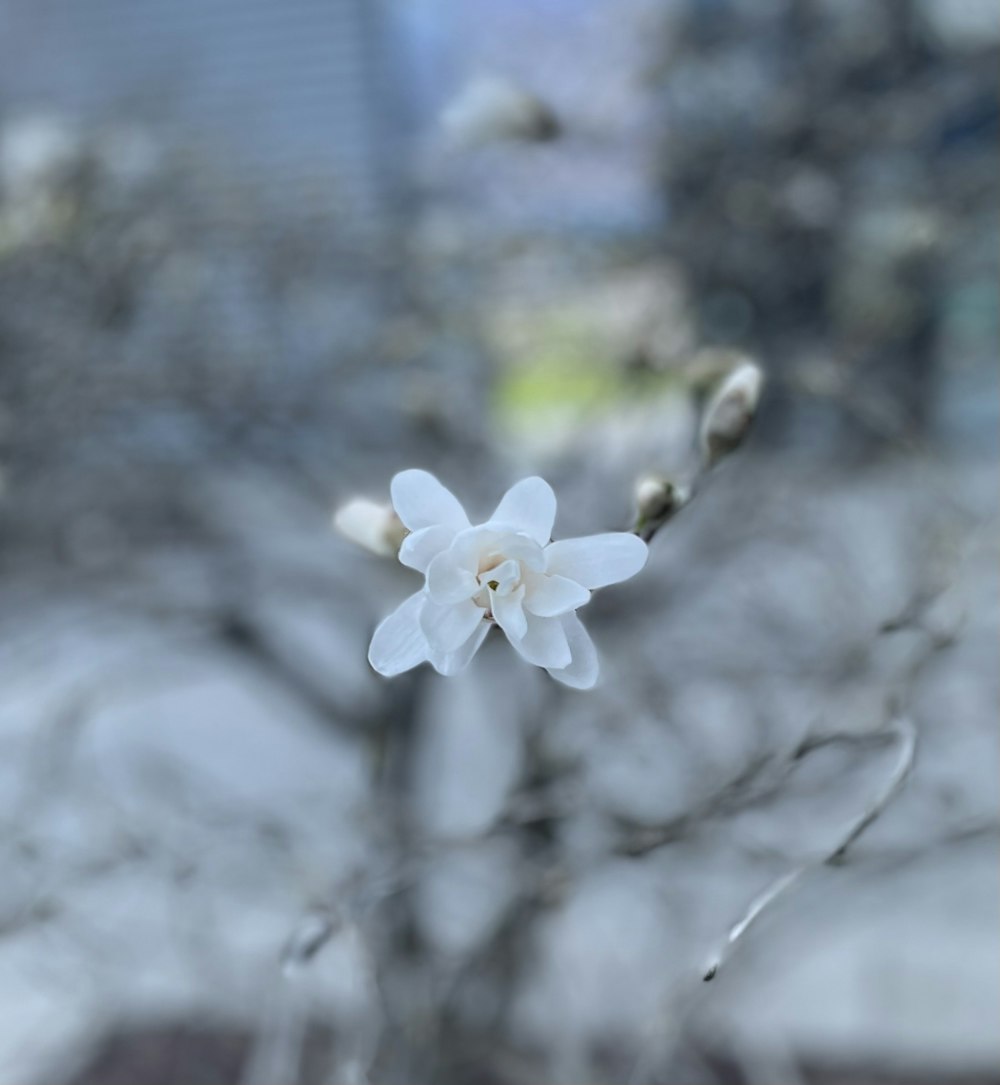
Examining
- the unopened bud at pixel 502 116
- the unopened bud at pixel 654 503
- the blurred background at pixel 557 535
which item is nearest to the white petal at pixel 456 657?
the unopened bud at pixel 654 503

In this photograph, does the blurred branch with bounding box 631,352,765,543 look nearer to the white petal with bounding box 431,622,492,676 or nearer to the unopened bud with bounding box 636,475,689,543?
the unopened bud with bounding box 636,475,689,543

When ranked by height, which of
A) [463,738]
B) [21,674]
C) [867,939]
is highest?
[21,674]

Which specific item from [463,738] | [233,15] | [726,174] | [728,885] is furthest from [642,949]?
[233,15]

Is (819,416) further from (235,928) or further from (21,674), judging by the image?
(21,674)

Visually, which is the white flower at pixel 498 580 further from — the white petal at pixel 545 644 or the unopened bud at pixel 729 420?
the unopened bud at pixel 729 420

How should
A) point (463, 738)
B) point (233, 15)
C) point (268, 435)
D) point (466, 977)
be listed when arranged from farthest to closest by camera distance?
point (233, 15), point (463, 738), point (268, 435), point (466, 977)

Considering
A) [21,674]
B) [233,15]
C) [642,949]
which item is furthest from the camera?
[233,15]
